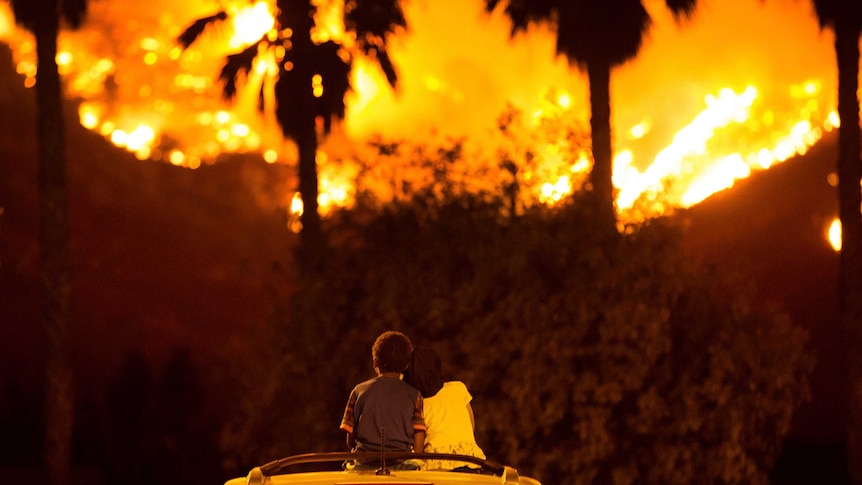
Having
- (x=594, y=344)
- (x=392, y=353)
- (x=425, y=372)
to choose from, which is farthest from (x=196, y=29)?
(x=392, y=353)

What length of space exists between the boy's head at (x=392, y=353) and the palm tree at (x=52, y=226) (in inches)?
496

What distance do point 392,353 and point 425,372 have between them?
300 mm

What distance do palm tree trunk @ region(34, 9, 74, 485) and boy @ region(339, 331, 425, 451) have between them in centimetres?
1257

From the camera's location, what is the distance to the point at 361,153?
1477 cm

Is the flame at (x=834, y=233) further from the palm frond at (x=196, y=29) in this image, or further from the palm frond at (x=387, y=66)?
the palm frond at (x=196, y=29)

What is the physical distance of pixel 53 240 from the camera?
58.5 feet

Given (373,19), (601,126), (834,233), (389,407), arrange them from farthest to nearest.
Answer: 1. (834,233)
2. (373,19)
3. (601,126)
4. (389,407)

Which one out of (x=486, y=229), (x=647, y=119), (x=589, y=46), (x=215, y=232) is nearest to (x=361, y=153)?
(x=486, y=229)

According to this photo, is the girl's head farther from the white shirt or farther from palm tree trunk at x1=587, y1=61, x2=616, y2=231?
palm tree trunk at x1=587, y1=61, x2=616, y2=231

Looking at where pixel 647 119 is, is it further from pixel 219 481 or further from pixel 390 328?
pixel 390 328

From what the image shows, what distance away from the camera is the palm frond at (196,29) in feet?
60.2

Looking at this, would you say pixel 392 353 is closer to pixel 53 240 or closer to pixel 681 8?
pixel 53 240

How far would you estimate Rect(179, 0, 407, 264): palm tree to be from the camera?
57.7ft

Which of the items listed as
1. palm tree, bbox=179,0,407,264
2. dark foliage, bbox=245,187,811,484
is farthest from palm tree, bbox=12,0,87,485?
dark foliage, bbox=245,187,811,484
